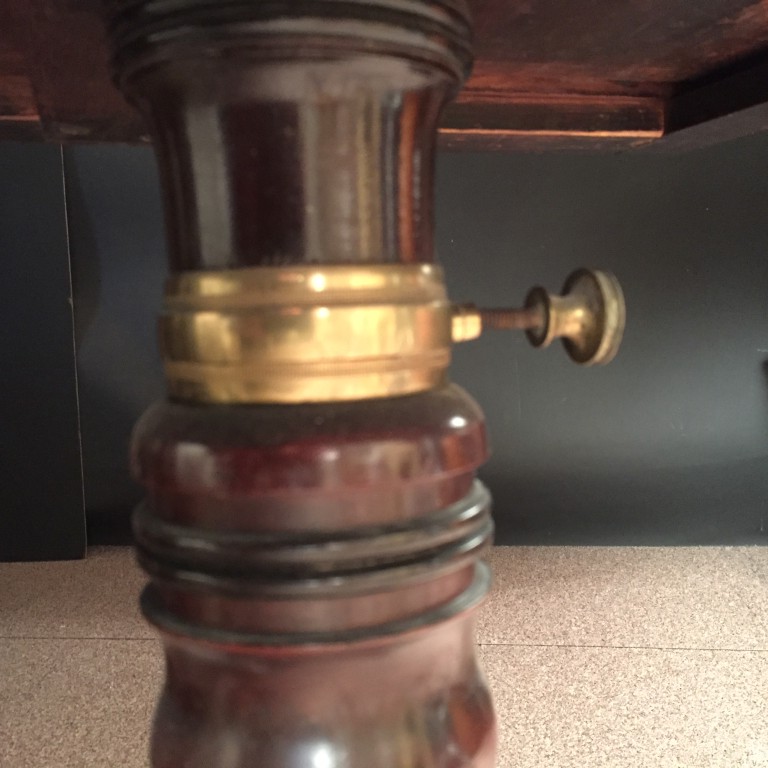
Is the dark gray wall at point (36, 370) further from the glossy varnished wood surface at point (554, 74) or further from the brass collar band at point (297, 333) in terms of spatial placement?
the brass collar band at point (297, 333)

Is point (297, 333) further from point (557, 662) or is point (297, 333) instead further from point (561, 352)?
point (561, 352)

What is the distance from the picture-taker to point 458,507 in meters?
0.42

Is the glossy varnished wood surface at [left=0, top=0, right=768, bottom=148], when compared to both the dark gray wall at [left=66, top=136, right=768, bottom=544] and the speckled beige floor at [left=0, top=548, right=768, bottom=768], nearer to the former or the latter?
the dark gray wall at [left=66, top=136, right=768, bottom=544]

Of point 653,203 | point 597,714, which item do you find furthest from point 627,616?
point 653,203

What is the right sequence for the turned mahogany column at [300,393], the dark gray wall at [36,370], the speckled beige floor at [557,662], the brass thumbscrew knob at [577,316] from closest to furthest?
1. the turned mahogany column at [300,393]
2. the brass thumbscrew knob at [577,316]
3. the speckled beige floor at [557,662]
4. the dark gray wall at [36,370]

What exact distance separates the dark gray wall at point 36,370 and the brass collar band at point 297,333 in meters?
1.05

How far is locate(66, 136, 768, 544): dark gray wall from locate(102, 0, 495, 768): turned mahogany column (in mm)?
1002

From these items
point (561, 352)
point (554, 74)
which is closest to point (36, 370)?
point (561, 352)

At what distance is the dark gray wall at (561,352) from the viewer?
1395mm

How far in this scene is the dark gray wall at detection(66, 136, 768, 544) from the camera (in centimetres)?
139

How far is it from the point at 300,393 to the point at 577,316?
0.20 m

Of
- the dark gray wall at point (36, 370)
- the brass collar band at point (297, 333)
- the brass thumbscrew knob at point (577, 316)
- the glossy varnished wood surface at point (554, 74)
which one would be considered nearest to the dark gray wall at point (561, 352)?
the dark gray wall at point (36, 370)

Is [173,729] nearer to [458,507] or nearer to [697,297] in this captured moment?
[458,507]

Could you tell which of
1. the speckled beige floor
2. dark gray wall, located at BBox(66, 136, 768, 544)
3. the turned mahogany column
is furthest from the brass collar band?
dark gray wall, located at BBox(66, 136, 768, 544)
